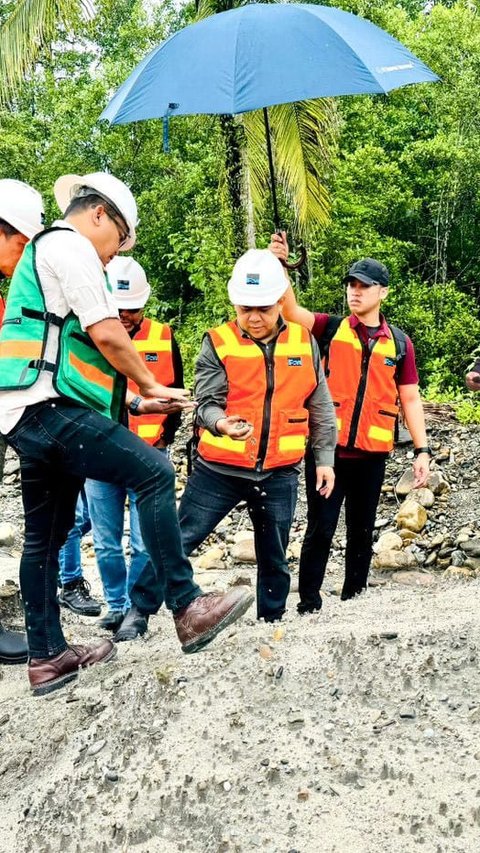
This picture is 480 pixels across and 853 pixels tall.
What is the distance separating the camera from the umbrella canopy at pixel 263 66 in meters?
4.95

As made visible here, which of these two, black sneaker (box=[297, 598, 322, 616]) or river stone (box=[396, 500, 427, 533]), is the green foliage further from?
black sneaker (box=[297, 598, 322, 616])

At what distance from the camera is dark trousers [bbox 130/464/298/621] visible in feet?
14.2

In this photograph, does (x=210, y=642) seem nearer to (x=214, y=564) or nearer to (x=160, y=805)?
(x=160, y=805)

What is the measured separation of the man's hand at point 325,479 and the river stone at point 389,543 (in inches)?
158

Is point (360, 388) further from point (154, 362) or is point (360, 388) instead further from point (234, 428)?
point (234, 428)

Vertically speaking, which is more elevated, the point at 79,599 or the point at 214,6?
the point at 214,6

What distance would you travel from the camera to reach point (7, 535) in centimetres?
876

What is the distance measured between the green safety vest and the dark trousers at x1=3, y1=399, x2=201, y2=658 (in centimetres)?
10

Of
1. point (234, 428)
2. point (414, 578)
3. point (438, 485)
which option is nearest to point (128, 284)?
point (234, 428)

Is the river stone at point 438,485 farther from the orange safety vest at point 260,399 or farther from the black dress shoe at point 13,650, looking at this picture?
the black dress shoe at point 13,650

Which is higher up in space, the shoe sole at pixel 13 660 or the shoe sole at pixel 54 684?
the shoe sole at pixel 54 684

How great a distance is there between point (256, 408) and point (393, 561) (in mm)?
4385

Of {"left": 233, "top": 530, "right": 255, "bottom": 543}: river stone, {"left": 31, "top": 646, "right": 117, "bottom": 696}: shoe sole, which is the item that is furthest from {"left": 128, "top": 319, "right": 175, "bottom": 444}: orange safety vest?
{"left": 233, "top": 530, "right": 255, "bottom": 543}: river stone

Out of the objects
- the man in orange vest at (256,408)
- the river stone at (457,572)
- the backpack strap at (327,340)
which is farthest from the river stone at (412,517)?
the man in orange vest at (256,408)
